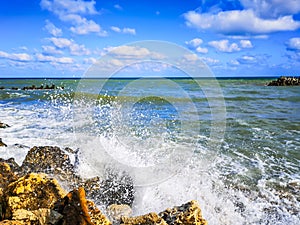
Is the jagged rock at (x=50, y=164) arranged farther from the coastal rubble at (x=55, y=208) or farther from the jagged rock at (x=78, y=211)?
the jagged rock at (x=78, y=211)

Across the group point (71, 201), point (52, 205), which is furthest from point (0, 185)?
point (71, 201)

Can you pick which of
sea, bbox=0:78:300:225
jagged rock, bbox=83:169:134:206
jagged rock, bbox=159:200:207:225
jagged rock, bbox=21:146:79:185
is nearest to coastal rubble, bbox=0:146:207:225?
jagged rock, bbox=159:200:207:225

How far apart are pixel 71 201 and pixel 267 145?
7.30m

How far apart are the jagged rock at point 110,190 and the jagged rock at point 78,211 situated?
4.92ft

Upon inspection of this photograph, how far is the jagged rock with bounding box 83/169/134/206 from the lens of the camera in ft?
16.4

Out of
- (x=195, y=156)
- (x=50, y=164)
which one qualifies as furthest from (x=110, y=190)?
(x=195, y=156)

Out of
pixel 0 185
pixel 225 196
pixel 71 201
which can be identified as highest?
pixel 71 201

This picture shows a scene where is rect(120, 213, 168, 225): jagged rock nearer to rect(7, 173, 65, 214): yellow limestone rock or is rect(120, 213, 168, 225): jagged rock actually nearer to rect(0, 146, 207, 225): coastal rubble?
rect(0, 146, 207, 225): coastal rubble

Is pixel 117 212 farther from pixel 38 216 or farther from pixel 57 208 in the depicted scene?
pixel 38 216

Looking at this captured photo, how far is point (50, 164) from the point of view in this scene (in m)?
5.83

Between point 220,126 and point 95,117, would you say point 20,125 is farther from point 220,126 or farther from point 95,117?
point 220,126

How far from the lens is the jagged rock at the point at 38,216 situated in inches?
123

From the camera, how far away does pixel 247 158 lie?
311 inches

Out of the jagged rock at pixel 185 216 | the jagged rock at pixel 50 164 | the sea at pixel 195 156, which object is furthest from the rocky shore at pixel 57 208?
the sea at pixel 195 156
